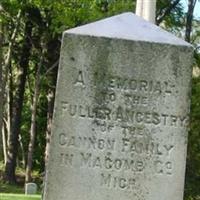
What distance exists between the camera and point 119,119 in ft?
19.4

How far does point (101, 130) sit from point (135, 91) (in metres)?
0.38

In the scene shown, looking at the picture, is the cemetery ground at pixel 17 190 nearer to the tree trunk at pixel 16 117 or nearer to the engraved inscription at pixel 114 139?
the tree trunk at pixel 16 117

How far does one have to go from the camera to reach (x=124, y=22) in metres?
6.14

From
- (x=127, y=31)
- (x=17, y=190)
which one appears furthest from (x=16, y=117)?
(x=127, y=31)

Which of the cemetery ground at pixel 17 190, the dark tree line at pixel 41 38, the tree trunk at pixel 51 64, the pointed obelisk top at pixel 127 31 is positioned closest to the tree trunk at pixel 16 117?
the dark tree line at pixel 41 38

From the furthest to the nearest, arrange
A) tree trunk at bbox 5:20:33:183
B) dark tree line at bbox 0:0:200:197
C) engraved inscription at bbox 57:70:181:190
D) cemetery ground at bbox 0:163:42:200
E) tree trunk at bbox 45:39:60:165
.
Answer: tree trunk at bbox 5:20:33:183, tree trunk at bbox 45:39:60:165, dark tree line at bbox 0:0:200:197, cemetery ground at bbox 0:163:42:200, engraved inscription at bbox 57:70:181:190

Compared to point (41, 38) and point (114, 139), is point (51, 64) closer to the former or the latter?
point (41, 38)

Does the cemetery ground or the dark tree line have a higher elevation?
A: the dark tree line

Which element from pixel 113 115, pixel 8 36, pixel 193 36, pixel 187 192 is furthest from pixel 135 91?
pixel 193 36

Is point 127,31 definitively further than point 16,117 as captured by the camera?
No

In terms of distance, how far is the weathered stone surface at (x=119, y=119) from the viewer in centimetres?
592

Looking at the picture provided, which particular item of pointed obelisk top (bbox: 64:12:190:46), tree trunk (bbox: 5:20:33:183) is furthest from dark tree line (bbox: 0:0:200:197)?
pointed obelisk top (bbox: 64:12:190:46)

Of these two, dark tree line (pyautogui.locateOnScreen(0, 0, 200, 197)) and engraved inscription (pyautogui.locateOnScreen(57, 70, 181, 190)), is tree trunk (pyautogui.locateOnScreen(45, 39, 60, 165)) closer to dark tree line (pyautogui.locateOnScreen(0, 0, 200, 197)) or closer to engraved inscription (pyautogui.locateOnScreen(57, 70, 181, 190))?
dark tree line (pyautogui.locateOnScreen(0, 0, 200, 197))

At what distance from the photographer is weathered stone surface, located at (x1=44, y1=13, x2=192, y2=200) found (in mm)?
5918
